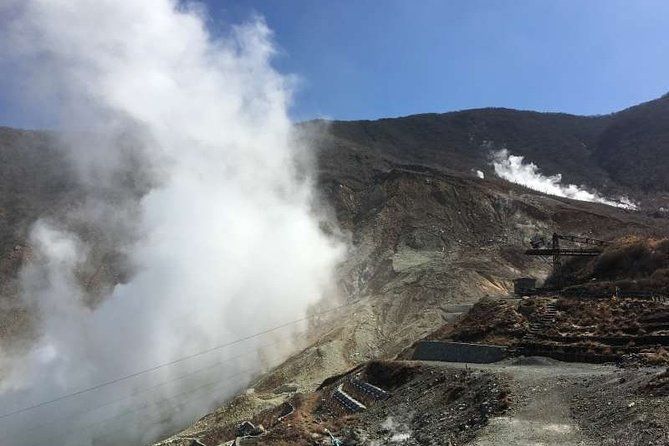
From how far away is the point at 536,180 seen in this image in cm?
9281

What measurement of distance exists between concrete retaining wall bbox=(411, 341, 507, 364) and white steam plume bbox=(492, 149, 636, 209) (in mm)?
64709

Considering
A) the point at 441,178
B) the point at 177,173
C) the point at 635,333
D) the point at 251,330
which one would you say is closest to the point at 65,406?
the point at 251,330

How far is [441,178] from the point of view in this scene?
6825 centimetres

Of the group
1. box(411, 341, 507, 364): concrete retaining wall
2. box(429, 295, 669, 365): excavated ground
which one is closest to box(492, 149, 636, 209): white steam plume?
box(429, 295, 669, 365): excavated ground

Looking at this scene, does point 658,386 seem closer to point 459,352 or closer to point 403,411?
point 403,411

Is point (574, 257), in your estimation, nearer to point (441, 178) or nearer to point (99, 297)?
point (441, 178)

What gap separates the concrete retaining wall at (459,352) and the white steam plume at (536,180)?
64.7 metres

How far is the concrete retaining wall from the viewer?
72.6 feet

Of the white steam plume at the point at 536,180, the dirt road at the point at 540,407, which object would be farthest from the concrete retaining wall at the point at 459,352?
the white steam plume at the point at 536,180

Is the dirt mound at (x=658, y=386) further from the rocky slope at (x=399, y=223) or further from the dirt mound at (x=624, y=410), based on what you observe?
the rocky slope at (x=399, y=223)

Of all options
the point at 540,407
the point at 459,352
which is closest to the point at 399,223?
the point at 459,352

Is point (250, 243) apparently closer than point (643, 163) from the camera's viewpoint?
Yes

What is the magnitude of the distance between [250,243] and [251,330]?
1014cm

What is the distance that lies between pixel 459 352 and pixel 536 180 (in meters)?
75.8
